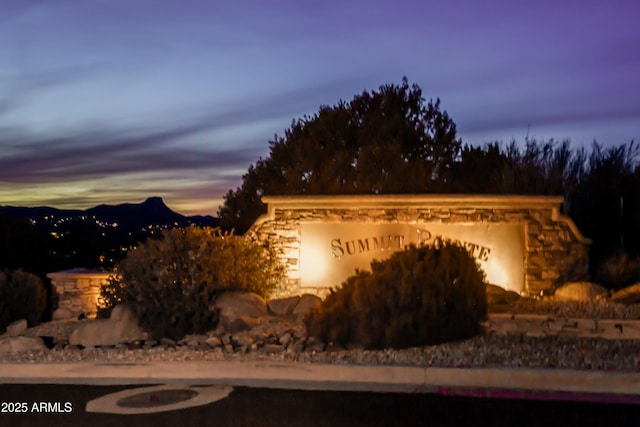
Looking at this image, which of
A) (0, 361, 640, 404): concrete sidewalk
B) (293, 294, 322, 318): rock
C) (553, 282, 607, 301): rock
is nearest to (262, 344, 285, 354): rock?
(0, 361, 640, 404): concrete sidewalk

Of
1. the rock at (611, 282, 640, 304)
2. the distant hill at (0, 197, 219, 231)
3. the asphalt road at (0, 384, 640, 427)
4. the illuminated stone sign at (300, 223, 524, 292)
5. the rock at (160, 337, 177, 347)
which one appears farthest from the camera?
the distant hill at (0, 197, 219, 231)

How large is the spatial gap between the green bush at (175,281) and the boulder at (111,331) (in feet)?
0.50

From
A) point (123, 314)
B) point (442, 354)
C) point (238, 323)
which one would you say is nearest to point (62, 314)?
point (123, 314)

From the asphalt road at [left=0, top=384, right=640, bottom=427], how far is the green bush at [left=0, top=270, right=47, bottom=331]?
7.01m

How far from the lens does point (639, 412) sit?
8.66 meters

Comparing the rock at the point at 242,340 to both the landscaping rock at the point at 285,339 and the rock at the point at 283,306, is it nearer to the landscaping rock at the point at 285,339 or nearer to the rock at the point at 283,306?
the landscaping rock at the point at 285,339

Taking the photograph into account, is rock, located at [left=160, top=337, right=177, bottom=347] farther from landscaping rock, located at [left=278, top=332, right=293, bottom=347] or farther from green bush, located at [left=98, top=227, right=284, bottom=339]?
landscaping rock, located at [left=278, top=332, right=293, bottom=347]

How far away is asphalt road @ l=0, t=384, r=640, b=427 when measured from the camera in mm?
8305

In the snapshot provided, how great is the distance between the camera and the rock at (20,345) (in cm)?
1275

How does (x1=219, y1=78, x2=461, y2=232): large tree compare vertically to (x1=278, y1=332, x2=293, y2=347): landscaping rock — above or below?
above

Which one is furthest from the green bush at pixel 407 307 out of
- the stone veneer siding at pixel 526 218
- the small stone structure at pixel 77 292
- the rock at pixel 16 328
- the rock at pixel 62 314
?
the rock at pixel 62 314

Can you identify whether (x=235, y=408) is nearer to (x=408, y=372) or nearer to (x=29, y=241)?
(x=408, y=372)

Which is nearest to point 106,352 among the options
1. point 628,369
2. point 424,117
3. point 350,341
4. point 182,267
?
point 182,267

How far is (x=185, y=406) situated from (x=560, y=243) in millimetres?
10366
